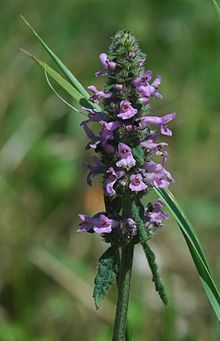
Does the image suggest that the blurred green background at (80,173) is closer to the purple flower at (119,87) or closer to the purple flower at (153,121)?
the purple flower at (153,121)

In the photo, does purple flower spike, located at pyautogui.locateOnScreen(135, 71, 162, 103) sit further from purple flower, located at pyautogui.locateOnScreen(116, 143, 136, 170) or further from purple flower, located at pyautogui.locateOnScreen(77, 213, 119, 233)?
purple flower, located at pyautogui.locateOnScreen(77, 213, 119, 233)

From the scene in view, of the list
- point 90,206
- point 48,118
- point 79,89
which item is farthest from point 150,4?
point 79,89

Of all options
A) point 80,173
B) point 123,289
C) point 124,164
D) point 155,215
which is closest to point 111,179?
point 124,164

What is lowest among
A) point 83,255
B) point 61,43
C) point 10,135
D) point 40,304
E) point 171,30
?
point 40,304

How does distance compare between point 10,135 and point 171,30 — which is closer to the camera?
point 10,135

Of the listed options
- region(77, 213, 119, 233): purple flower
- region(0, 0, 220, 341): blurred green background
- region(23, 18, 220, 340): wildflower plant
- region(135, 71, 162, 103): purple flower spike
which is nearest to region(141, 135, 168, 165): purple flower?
region(23, 18, 220, 340): wildflower plant

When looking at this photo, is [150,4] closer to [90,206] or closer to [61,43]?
[61,43]
